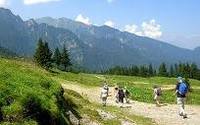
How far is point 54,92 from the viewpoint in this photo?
869 inches

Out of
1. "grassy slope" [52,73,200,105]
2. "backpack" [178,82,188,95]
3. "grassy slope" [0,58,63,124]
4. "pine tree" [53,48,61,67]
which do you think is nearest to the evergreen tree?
"grassy slope" [52,73,200,105]

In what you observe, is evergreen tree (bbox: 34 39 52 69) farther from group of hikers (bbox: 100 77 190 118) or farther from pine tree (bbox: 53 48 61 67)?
group of hikers (bbox: 100 77 190 118)

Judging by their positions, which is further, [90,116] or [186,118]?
[186,118]

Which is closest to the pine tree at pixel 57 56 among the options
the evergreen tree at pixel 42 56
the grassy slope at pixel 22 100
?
the evergreen tree at pixel 42 56

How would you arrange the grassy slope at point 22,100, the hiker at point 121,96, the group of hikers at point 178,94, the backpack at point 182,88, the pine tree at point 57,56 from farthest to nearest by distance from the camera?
the pine tree at point 57,56, the hiker at point 121,96, the group of hikers at point 178,94, the backpack at point 182,88, the grassy slope at point 22,100

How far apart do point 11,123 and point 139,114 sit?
2330cm

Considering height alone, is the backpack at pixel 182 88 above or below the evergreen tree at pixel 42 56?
below

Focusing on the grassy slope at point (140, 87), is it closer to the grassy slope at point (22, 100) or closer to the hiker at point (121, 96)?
the hiker at point (121, 96)

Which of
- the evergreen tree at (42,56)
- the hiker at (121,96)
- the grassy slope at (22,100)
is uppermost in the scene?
the evergreen tree at (42,56)

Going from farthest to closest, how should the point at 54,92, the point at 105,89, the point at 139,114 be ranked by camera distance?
1. the point at 105,89
2. the point at 139,114
3. the point at 54,92

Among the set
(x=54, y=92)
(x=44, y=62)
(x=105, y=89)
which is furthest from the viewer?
(x=44, y=62)

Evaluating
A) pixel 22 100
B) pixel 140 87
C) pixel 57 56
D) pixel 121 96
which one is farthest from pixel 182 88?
pixel 57 56

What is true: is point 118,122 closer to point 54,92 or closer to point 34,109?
point 54,92

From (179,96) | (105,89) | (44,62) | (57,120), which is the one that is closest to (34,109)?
(57,120)
